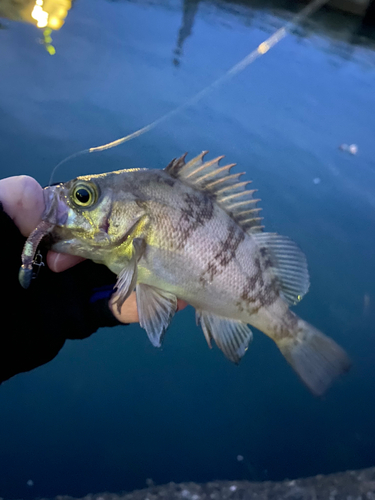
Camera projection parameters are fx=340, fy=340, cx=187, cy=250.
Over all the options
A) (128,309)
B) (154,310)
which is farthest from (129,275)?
(128,309)

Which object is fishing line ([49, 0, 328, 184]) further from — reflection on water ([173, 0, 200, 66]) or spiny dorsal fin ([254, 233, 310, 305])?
spiny dorsal fin ([254, 233, 310, 305])

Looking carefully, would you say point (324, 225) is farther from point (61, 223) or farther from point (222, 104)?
point (61, 223)

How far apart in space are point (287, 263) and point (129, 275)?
56cm

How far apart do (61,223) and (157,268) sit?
1.01ft

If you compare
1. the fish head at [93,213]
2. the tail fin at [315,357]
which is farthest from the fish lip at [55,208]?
the tail fin at [315,357]

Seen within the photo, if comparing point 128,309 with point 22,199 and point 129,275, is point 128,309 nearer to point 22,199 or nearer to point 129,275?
point 129,275

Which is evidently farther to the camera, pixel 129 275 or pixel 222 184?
pixel 222 184

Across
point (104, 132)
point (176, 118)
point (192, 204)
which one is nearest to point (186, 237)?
point (192, 204)

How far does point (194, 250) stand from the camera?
3.47 ft

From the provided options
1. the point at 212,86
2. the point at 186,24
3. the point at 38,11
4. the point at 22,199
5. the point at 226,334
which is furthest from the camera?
the point at 186,24

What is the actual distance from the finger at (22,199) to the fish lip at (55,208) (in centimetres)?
1

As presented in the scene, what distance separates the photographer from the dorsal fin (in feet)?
3.53

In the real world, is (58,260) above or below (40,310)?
above

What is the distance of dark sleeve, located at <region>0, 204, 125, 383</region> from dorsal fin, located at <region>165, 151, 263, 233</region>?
53 cm
